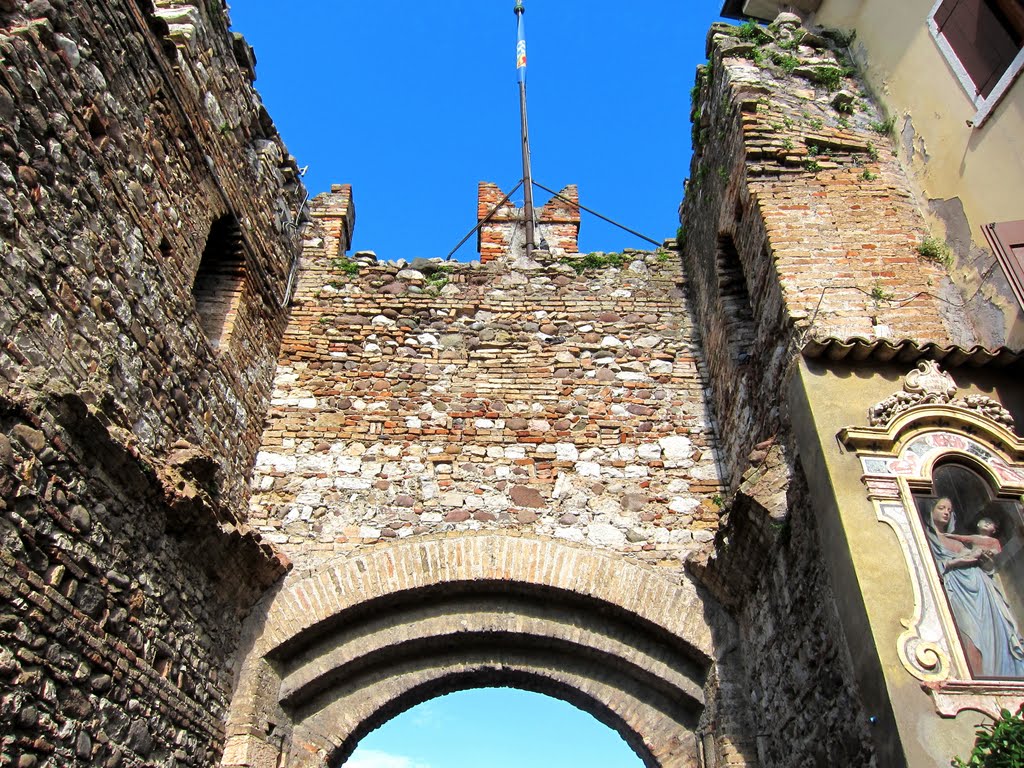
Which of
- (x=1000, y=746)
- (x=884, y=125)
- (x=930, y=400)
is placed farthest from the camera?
(x=884, y=125)

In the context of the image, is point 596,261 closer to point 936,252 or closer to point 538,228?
point 538,228

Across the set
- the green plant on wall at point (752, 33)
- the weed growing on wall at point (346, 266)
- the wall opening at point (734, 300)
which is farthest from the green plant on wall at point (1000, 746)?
the weed growing on wall at point (346, 266)

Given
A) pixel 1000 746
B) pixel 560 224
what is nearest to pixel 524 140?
pixel 560 224

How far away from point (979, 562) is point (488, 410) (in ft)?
11.9

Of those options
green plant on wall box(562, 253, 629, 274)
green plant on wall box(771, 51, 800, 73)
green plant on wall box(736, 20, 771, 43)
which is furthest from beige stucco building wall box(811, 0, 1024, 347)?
green plant on wall box(562, 253, 629, 274)

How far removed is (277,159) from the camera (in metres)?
6.91

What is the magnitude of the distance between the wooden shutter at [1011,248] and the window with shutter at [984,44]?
936 mm

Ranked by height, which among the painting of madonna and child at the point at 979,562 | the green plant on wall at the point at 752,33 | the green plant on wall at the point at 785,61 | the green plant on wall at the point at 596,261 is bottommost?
the painting of madonna and child at the point at 979,562

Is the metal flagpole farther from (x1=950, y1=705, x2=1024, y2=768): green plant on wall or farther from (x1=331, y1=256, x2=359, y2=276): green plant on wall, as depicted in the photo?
(x1=950, y1=705, x2=1024, y2=768): green plant on wall

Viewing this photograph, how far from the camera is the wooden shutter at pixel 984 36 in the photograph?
434 centimetres

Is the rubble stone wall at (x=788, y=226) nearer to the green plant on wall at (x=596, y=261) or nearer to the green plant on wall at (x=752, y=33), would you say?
the green plant on wall at (x=752, y=33)

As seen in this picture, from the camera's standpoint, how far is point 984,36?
448cm

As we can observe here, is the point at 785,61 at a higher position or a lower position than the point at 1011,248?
higher

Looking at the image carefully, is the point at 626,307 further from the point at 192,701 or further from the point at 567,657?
the point at 192,701
